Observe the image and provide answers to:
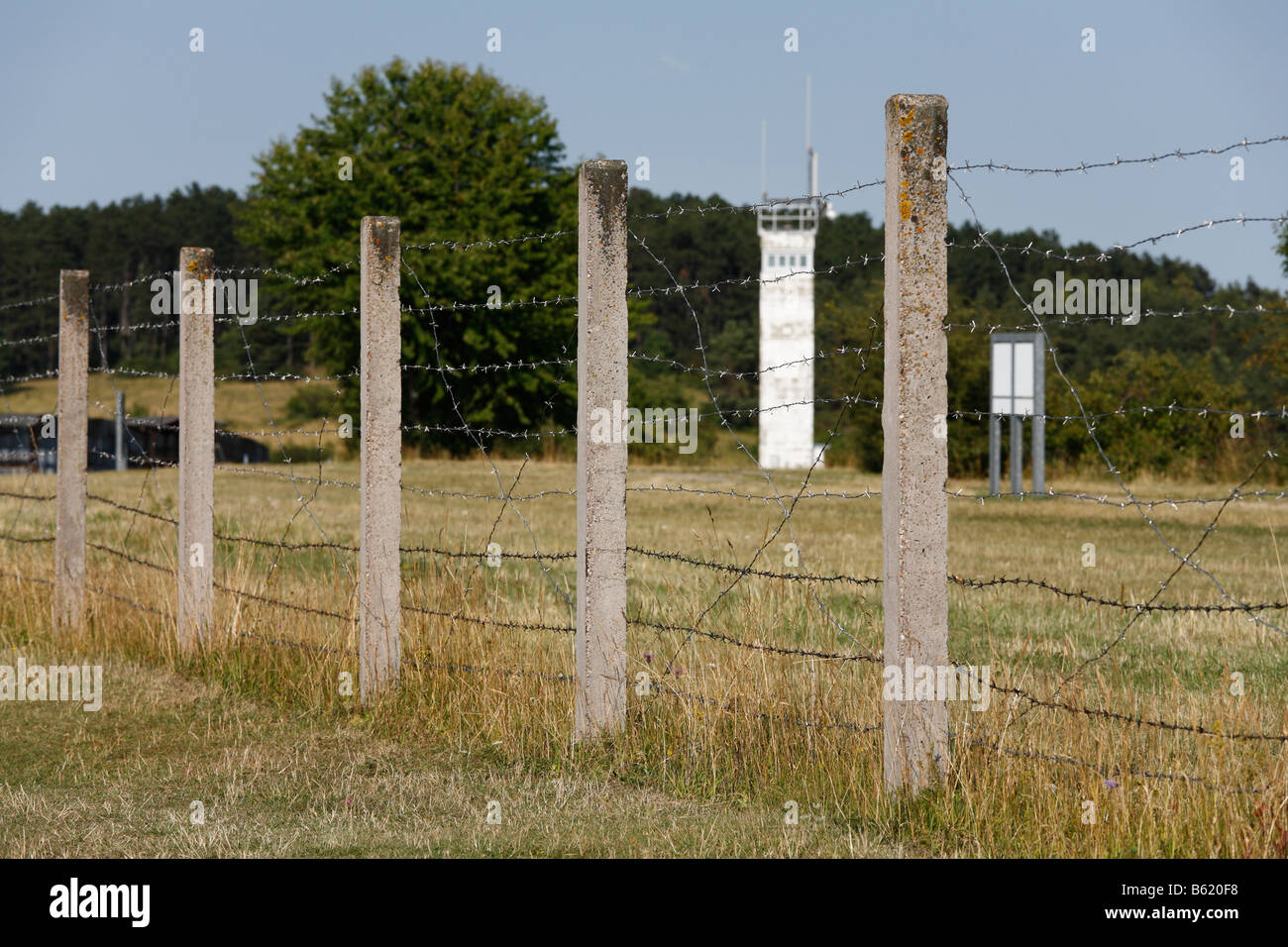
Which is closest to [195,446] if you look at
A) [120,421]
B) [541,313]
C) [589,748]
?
[589,748]

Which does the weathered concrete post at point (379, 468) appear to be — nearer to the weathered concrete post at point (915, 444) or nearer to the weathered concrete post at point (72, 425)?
the weathered concrete post at point (915, 444)

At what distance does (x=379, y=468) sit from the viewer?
22.7 ft

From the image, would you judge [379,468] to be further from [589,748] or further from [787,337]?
[787,337]

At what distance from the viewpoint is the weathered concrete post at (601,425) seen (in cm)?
586

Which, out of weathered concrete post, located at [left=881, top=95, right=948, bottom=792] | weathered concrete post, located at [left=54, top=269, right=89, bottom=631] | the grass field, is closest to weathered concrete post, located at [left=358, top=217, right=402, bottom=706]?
the grass field

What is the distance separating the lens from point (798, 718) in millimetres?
5539

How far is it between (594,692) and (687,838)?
1226mm

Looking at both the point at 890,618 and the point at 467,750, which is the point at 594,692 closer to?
the point at 467,750

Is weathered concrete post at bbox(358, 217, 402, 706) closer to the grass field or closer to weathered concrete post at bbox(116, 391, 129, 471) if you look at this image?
the grass field

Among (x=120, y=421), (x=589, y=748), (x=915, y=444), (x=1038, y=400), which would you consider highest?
(x=1038, y=400)

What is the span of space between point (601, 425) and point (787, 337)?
153 ft

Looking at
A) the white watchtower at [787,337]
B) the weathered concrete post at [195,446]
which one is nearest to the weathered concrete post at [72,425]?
the weathered concrete post at [195,446]

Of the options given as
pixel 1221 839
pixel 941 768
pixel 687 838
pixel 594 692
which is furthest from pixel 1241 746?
pixel 594 692

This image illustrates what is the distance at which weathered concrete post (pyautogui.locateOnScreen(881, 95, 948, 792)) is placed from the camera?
15.7 ft
